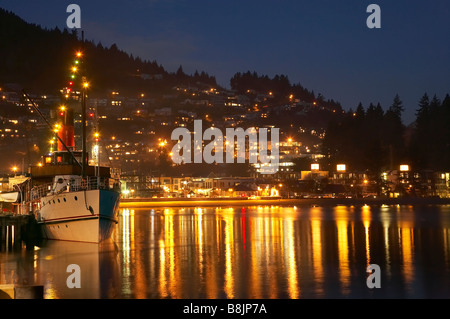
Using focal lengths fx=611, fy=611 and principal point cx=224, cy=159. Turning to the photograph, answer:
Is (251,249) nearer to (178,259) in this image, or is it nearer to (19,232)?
(178,259)

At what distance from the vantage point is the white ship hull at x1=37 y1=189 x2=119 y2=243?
36.4 metres

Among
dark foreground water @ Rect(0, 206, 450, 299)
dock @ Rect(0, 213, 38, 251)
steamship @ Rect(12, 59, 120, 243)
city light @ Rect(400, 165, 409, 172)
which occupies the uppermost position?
city light @ Rect(400, 165, 409, 172)

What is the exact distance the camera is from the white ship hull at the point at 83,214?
36.4 meters

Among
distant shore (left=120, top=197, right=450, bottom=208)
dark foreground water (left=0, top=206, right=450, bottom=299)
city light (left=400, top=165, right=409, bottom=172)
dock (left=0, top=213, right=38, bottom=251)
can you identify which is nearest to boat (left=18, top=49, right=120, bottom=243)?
dock (left=0, top=213, right=38, bottom=251)

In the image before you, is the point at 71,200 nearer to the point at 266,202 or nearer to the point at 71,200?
the point at 71,200

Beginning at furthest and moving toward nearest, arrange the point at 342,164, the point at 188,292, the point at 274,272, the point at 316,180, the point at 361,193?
1. the point at 342,164
2. the point at 316,180
3. the point at 361,193
4. the point at 274,272
5. the point at 188,292

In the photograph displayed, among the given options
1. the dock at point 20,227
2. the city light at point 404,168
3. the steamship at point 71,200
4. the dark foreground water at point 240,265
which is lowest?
the dark foreground water at point 240,265

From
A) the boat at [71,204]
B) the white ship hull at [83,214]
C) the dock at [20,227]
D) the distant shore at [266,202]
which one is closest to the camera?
the white ship hull at [83,214]

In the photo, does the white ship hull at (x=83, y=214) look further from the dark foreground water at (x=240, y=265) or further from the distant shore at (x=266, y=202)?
the distant shore at (x=266, y=202)

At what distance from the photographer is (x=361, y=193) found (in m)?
130

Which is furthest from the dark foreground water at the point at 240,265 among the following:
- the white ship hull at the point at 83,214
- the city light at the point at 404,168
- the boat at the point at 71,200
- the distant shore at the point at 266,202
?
the city light at the point at 404,168

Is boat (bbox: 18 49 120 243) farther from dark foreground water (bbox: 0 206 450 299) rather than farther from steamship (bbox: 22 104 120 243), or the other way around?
dark foreground water (bbox: 0 206 450 299)

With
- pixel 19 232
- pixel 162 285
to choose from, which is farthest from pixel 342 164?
pixel 162 285
